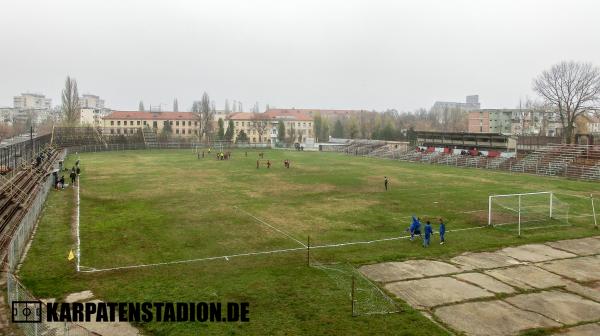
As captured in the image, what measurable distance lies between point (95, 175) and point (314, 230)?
114ft

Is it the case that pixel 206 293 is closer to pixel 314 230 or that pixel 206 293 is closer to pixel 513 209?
pixel 314 230

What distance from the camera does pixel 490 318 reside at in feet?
45.9

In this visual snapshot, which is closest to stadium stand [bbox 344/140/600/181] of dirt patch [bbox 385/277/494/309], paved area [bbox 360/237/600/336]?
paved area [bbox 360/237/600/336]

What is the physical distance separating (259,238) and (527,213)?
18.2 metres

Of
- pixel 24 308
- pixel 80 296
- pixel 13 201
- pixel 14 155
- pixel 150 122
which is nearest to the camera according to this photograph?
pixel 24 308

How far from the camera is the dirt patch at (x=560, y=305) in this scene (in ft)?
46.5

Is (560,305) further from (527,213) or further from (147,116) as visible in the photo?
(147,116)

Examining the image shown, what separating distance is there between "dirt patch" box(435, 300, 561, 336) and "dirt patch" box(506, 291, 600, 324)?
18.2 inches

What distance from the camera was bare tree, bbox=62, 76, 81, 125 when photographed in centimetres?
11825

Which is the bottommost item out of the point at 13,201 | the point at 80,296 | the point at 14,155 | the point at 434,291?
the point at 434,291

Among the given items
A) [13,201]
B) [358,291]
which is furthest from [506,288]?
[13,201]

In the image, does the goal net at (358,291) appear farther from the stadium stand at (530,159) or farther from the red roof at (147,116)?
the red roof at (147,116)

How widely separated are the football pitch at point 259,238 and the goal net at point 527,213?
2.30 ft

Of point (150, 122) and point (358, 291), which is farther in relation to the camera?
point (150, 122)
